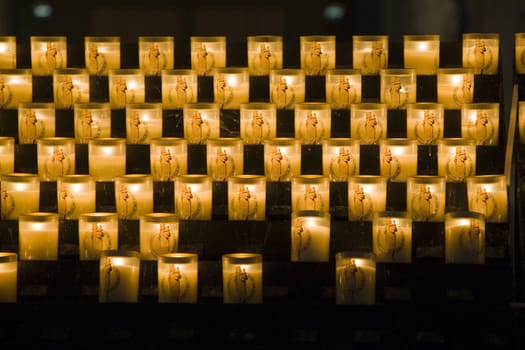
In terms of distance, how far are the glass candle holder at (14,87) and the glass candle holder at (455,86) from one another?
3.85 ft

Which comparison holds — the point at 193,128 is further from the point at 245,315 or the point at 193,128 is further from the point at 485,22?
the point at 485,22

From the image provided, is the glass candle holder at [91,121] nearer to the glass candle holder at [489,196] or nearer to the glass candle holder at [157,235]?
the glass candle holder at [157,235]

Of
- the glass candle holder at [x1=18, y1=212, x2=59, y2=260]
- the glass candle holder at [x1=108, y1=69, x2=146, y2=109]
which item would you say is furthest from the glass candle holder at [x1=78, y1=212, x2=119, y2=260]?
the glass candle holder at [x1=108, y1=69, x2=146, y2=109]

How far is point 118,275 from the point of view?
10.1 feet

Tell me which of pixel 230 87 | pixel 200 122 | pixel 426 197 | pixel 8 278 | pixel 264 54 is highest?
pixel 264 54

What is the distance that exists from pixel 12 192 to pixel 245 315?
744mm

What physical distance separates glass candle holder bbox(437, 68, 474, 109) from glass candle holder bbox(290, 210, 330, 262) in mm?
658

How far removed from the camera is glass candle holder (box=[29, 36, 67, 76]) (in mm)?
3844

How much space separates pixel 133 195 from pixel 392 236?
674 millimetres

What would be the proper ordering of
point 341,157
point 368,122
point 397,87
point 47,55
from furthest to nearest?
1. point 47,55
2. point 397,87
3. point 368,122
4. point 341,157

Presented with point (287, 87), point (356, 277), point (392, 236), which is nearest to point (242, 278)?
point (356, 277)

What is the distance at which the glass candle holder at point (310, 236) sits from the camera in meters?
3.17

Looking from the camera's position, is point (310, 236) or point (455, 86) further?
point (455, 86)

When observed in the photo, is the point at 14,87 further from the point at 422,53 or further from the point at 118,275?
the point at 422,53
